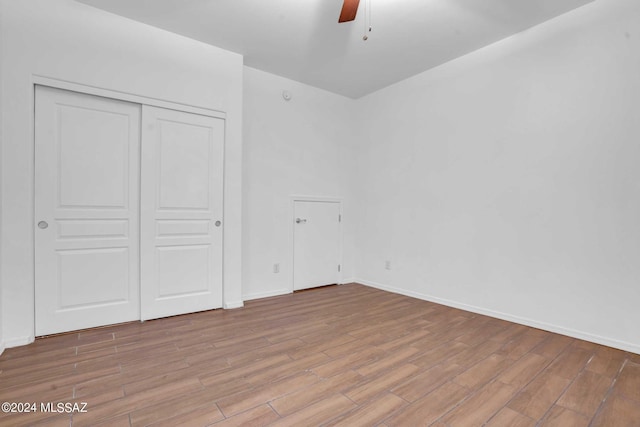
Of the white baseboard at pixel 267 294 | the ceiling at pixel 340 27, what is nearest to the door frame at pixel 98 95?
the white baseboard at pixel 267 294

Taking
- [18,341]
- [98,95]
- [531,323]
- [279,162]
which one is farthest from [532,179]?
[18,341]

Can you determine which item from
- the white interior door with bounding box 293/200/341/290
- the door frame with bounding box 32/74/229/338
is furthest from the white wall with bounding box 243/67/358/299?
the door frame with bounding box 32/74/229/338

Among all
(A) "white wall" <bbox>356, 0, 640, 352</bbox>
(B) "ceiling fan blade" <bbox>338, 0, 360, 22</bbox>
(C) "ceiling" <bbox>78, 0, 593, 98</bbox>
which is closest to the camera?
(B) "ceiling fan blade" <bbox>338, 0, 360, 22</bbox>

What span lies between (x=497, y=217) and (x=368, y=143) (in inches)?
85.4

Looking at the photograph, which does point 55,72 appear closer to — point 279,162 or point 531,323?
point 279,162

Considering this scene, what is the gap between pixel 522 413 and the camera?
168 centimetres

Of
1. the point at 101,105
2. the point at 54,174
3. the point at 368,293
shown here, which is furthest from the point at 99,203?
the point at 368,293

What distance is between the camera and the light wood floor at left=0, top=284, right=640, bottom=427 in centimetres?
165

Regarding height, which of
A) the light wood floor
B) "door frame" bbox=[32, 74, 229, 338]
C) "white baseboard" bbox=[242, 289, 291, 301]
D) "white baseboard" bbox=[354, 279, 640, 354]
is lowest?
"white baseboard" bbox=[242, 289, 291, 301]

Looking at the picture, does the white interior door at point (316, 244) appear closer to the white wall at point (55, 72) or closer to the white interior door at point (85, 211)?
the white wall at point (55, 72)

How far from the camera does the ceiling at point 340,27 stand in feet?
8.94

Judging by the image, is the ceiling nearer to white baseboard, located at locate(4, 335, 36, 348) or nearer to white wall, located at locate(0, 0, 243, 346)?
white wall, located at locate(0, 0, 243, 346)

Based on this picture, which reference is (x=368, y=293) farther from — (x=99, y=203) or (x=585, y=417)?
(x=99, y=203)

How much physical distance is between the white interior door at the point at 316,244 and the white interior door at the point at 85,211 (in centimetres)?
199
